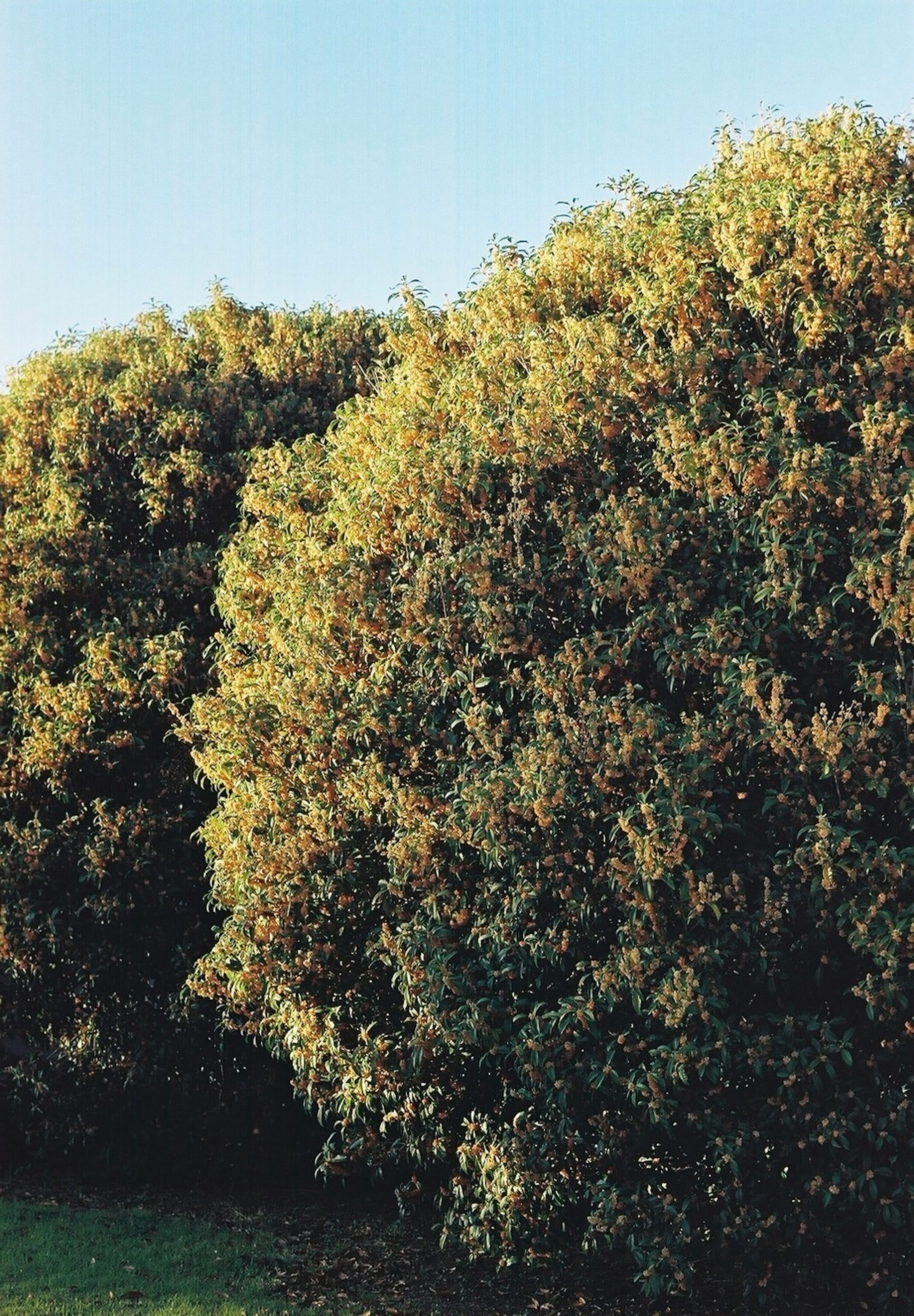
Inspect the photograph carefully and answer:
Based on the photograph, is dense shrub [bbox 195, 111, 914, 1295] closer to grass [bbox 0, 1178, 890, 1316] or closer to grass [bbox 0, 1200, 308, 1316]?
grass [bbox 0, 1178, 890, 1316]

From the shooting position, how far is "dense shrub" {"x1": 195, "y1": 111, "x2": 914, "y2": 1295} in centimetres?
735

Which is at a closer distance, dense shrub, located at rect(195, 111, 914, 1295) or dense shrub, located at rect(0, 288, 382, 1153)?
dense shrub, located at rect(195, 111, 914, 1295)

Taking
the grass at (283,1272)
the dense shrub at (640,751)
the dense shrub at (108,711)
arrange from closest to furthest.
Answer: the dense shrub at (640,751) < the grass at (283,1272) < the dense shrub at (108,711)

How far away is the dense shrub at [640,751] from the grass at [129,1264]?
1400 mm

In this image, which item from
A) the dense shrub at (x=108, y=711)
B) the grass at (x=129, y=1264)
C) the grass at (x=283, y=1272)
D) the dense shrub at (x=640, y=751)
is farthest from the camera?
the dense shrub at (x=108, y=711)

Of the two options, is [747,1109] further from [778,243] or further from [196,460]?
[196,460]

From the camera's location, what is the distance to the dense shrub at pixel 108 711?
463 inches

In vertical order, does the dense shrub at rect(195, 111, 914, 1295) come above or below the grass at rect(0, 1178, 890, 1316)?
above

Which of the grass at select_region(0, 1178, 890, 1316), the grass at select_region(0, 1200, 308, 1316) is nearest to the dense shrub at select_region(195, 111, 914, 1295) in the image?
the grass at select_region(0, 1178, 890, 1316)

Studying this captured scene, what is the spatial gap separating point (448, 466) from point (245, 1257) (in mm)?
5943

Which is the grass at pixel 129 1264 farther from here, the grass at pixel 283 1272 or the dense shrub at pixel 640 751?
the dense shrub at pixel 640 751

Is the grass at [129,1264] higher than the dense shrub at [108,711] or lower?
lower

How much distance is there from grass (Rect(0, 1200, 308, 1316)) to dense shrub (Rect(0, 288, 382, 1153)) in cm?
114

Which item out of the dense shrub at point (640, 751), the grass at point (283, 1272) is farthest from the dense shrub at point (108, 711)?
the dense shrub at point (640, 751)
